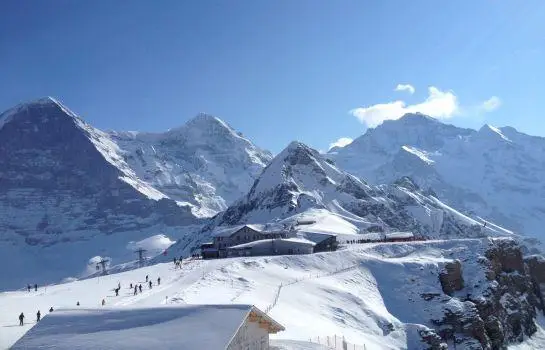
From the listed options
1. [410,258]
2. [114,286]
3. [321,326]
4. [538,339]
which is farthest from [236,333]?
[538,339]

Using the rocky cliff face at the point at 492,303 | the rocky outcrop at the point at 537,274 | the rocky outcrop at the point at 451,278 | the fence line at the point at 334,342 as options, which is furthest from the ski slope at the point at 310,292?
the rocky outcrop at the point at 537,274

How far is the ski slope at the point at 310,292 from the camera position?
5066cm

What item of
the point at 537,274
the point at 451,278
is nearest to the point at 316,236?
the point at 451,278

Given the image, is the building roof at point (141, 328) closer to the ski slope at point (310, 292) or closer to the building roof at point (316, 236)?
the ski slope at point (310, 292)

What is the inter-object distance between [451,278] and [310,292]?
26.8 m

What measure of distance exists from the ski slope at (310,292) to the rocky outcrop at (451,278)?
1.08m

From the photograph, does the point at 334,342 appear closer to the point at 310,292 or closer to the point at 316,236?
→ the point at 310,292

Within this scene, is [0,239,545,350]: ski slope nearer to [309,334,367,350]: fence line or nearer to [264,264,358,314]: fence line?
[264,264,358,314]: fence line

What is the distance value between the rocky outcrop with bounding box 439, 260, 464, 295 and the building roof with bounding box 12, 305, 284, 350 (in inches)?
2454

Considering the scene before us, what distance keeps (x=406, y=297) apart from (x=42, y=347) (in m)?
61.8

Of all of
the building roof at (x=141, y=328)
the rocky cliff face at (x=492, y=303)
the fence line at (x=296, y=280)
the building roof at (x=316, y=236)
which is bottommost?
the rocky cliff face at (x=492, y=303)

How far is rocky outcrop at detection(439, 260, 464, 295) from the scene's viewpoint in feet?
264

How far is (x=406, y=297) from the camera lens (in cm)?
7656

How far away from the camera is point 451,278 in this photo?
268ft
